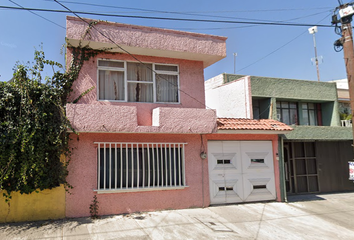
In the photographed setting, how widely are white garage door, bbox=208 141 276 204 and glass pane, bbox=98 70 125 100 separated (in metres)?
3.47

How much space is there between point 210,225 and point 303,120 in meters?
8.80

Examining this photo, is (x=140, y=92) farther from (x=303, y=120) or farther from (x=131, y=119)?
(x=303, y=120)

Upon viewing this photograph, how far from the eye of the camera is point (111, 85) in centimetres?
935

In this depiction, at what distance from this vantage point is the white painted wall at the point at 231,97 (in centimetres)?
1172

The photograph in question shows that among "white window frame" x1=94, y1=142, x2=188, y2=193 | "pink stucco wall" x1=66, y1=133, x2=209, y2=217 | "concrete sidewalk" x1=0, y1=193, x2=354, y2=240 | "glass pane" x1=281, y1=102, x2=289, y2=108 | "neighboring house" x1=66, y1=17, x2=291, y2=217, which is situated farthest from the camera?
"glass pane" x1=281, y1=102, x2=289, y2=108

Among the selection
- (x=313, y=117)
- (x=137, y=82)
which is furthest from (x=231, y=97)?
(x=313, y=117)

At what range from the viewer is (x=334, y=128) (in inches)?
534

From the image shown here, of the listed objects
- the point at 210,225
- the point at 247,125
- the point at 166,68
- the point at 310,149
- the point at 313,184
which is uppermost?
the point at 166,68

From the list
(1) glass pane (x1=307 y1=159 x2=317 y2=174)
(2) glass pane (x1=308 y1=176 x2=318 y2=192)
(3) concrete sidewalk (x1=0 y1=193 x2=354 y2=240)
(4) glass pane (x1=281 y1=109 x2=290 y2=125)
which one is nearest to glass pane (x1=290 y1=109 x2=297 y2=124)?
(4) glass pane (x1=281 y1=109 x2=290 y2=125)

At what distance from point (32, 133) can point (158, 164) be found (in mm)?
3751

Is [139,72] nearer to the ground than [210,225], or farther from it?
farther from it

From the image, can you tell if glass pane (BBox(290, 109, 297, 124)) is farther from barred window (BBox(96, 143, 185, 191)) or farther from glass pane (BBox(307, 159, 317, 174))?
barred window (BBox(96, 143, 185, 191))

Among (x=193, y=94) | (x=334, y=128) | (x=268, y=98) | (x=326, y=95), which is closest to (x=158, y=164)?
(x=193, y=94)

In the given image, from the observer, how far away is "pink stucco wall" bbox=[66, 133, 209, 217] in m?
8.45
